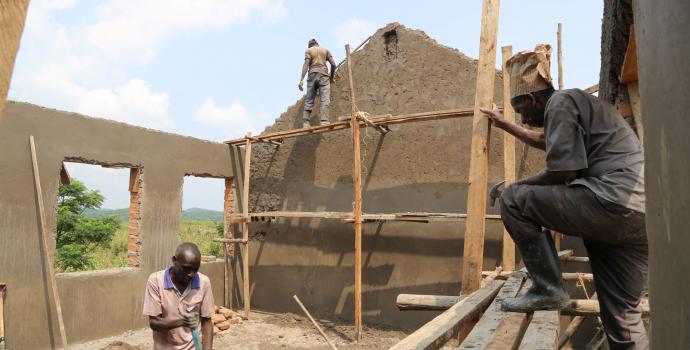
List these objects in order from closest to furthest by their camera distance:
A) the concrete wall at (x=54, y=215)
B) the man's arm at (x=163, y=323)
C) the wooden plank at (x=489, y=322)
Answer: the wooden plank at (x=489, y=322)
the man's arm at (x=163, y=323)
the concrete wall at (x=54, y=215)

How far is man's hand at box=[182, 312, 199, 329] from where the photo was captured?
3.63 meters

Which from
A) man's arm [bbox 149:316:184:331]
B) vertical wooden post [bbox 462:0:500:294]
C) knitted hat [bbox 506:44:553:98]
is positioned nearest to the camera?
knitted hat [bbox 506:44:553:98]

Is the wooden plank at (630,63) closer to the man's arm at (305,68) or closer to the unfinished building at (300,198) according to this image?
the unfinished building at (300,198)

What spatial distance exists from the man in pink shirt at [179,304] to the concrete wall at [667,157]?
319cm

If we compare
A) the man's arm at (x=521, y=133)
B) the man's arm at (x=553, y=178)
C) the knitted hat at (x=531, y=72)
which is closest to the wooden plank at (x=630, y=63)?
the man's arm at (x=521, y=133)

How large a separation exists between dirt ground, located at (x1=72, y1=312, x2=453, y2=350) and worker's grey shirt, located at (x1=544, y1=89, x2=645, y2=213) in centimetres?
530

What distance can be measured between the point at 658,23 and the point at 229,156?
8.71 m

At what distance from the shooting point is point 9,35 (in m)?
0.64

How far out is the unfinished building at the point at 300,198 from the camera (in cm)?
610

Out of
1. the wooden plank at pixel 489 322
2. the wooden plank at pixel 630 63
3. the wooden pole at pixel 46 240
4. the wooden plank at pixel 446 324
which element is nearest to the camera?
the wooden plank at pixel 446 324

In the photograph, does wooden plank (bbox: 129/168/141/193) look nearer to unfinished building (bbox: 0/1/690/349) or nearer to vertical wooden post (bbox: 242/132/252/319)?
unfinished building (bbox: 0/1/690/349)

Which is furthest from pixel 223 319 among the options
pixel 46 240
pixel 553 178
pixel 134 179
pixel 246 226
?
pixel 553 178

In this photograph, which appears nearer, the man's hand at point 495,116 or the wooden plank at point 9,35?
the wooden plank at point 9,35

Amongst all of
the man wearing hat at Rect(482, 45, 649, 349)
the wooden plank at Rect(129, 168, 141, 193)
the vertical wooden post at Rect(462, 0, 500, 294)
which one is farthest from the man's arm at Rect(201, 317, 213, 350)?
the wooden plank at Rect(129, 168, 141, 193)
